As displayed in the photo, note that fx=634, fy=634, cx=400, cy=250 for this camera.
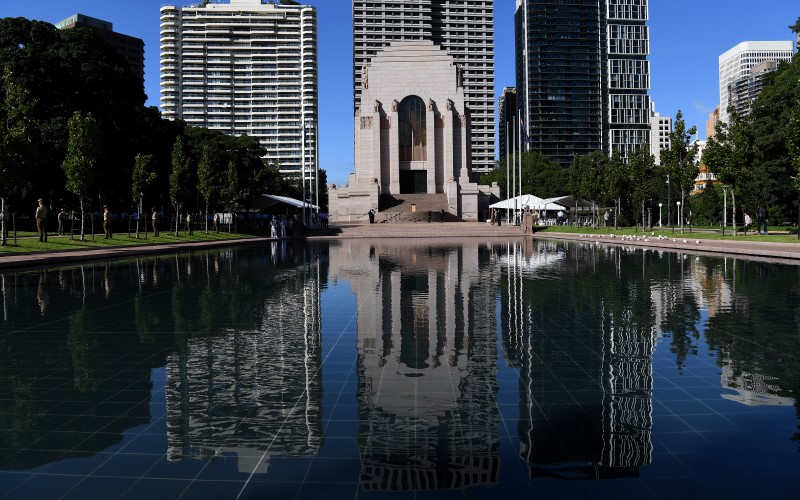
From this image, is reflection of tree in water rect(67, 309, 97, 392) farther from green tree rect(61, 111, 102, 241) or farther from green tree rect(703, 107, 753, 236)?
green tree rect(703, 107, 753, 236)

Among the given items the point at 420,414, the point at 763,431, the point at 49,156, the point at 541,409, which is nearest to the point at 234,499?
the point at 420,414

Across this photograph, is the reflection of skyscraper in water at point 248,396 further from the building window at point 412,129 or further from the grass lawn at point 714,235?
the building window at point 412,129

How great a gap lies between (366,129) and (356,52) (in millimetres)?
85815

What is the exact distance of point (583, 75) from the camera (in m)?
174

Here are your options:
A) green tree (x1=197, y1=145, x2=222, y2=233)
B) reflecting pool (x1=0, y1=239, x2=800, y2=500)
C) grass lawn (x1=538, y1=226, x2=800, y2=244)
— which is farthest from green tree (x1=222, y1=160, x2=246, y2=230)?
reflecting pool (x1=0, y1=239, x2=800, y2=500)

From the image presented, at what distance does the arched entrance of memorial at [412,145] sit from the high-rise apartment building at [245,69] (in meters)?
82.4

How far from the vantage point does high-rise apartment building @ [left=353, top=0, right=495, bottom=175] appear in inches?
6156

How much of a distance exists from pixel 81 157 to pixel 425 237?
24892mm

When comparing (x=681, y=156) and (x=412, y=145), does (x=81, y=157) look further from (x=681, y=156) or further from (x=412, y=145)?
(x=412, y=145)

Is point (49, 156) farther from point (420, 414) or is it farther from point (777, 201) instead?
point (777, 201)

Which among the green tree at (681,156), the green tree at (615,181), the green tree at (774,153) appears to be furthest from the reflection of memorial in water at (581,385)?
the green tree at (774,153)

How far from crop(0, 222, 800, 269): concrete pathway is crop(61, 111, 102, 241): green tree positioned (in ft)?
15.9

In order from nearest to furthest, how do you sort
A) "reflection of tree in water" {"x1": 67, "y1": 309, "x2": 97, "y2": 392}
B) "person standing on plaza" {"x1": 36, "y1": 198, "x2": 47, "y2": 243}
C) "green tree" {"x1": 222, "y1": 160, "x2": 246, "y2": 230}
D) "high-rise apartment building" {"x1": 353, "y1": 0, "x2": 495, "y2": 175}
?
"reflection of tree in water" {"x1": 67, "y1": 309, "x2": 97, "y2": 392} < "person standing on plaza" {"x1": 36, "y1": 198, "x2": 47, "y2": 243} < "green tree" {"x1": 222, "y1": 160, "x2": 246, "y2": 230} < "high-rise apartment building" {"x1": 353, "y1": 0, "x2": 495, "y2": 175}

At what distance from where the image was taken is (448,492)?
3.90 m
